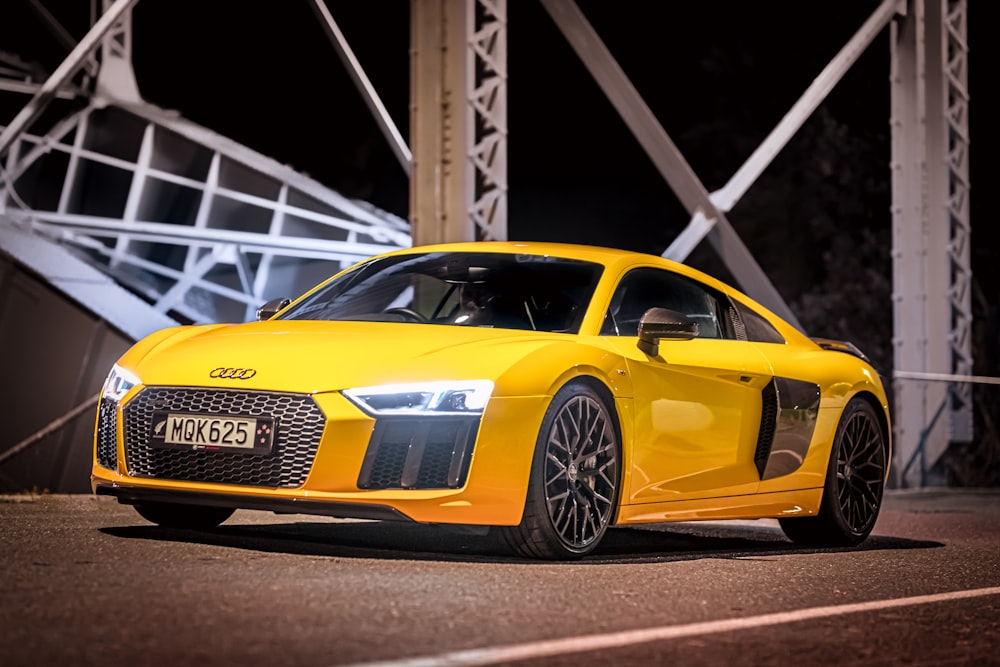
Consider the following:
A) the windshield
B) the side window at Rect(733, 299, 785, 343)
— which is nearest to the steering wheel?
the windshield

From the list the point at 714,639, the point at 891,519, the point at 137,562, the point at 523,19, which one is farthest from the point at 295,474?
the point at 523,19

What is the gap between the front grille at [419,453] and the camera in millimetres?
7078

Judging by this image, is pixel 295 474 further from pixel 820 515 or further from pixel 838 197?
pixel 838 197

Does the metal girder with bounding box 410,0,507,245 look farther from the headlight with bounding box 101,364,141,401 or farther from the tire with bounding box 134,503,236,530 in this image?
the headlight with bounding box 101,364,141,401

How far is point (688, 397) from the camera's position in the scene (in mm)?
8375

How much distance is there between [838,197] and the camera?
3762 cm

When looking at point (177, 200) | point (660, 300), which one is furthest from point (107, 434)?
point (177, 200)

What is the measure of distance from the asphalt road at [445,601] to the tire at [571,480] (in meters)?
0.13

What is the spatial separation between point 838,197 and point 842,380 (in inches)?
1129

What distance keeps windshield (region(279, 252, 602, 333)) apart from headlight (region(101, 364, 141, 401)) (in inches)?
47.9

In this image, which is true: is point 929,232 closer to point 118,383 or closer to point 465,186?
point 465,186

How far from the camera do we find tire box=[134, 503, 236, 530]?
324 inches

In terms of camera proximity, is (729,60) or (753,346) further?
(729,60)

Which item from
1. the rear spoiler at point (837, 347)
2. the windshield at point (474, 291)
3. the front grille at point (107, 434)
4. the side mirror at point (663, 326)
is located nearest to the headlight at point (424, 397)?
the windshield at point (474, 291)
